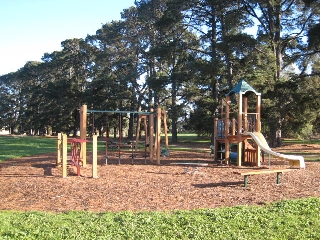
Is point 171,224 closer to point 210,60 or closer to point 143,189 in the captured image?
point 143,189

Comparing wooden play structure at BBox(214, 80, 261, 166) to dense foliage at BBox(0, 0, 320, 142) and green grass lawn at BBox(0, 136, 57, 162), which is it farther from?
green grass lawn at BBox(0, 136, 57, 162)

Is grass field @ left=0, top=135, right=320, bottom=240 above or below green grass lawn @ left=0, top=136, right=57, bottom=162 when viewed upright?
below

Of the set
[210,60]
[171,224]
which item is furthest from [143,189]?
[210,60]

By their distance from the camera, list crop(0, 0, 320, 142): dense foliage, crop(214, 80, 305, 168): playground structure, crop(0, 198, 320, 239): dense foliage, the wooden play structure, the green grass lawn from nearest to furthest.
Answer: crop(0, 198, 320, 239): dense foliage → crop(214, 80, 305, 168): playground structure → the wooden play structure → the green grass lawn → crop(0, 0, 320, 142): dense foliage

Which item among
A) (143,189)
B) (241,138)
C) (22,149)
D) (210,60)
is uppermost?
(210,60)

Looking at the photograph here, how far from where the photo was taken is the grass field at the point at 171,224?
16.5 feet

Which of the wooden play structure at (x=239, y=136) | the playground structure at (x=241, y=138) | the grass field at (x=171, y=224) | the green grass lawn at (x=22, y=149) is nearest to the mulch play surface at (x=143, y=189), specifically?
the grass field at (x=171, y=224)

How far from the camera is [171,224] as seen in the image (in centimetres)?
549

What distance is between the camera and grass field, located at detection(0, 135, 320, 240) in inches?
198

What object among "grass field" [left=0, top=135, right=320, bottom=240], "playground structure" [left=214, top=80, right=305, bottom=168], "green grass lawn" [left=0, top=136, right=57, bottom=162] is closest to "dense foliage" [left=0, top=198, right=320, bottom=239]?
"grass field" [left=0, top=135, right=320, bottom=240]

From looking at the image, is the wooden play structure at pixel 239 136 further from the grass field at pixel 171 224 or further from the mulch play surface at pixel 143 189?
the grass field at pixel 171 224

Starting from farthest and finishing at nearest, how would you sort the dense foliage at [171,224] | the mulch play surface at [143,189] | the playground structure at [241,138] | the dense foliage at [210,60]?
1. the dense foliage at [210,60]
2. the playground structure at [241,138]
3. the mulch play surface at [143,189]
4. the dense foliage at [171,224]

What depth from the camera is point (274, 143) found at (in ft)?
82.0

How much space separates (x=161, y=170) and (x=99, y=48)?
138 ft
